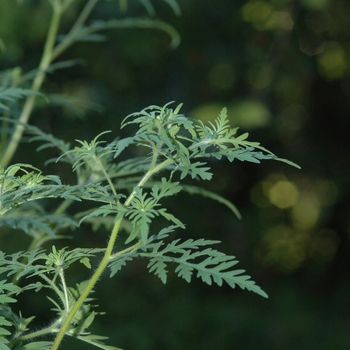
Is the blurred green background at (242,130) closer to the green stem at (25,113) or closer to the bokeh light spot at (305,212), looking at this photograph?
the bokeh light spot at (305,212)

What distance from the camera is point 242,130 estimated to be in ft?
9.21

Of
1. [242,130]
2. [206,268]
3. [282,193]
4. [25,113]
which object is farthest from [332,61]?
[206,268]

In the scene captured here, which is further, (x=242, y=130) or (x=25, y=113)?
(x=242, y=130)

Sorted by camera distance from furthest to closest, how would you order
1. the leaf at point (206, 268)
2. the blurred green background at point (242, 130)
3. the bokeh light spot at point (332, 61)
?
the bokeh light spot at point (332, 61) < the blurred green background at point (242, 130) < the leaf at point (206, 268)

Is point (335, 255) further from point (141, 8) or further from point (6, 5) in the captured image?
point (6, 5)

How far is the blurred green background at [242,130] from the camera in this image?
2479mm

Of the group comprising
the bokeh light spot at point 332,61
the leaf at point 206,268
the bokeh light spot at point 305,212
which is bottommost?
the bokeh light spot at point 305,212

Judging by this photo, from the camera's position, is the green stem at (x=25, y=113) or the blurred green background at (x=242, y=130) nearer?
the green stem at (x=25, y=113)

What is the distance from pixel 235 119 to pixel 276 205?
1432 millimetres

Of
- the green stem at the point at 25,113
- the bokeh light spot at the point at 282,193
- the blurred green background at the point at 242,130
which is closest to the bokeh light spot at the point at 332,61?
the blurred green background at the point at 242,130

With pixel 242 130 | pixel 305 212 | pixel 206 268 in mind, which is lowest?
pixel 305 212

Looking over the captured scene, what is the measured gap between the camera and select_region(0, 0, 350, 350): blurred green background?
8.13 feet

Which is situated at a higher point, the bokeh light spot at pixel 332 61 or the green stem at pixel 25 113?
Answer: the bokeh light spot at pixel 332 61

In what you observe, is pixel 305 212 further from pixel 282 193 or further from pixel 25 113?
pixel 25 113
